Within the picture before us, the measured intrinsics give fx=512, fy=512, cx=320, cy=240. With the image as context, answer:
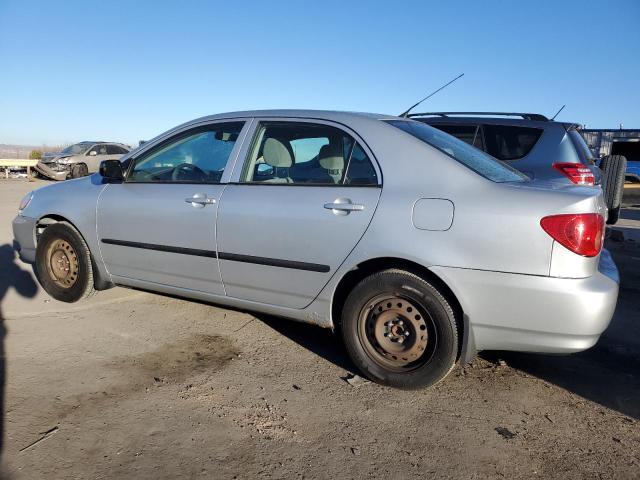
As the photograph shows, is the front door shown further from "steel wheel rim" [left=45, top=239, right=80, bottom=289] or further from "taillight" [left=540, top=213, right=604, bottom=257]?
"taillight" [left=540, top=213, right=604, bottom=257]

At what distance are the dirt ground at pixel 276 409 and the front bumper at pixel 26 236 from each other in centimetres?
76

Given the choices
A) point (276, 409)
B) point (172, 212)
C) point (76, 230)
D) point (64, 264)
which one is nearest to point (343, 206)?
point (276, 409)

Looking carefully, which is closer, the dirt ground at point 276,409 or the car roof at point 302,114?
the dirt ground at point 276,409

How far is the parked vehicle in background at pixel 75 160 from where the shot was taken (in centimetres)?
2006

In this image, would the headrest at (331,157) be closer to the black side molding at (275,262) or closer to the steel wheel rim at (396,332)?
the black side molding at (275,262)

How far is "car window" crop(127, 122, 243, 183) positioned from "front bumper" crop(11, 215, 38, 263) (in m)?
1.15

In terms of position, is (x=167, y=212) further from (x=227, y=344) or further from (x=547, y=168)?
A: (x=547, y=168)

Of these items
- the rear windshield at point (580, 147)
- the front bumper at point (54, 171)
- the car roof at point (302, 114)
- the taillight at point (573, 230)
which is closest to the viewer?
the taillight at point (573, 230)

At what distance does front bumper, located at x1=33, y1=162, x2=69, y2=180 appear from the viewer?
65.4 ft

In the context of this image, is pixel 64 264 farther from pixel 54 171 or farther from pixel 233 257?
pixel 54 171

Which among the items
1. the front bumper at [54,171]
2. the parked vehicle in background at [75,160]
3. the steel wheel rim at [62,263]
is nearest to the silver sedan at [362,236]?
the steel wheel rim at [62,263]

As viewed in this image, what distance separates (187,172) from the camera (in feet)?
12.8

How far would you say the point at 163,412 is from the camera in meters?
2.73

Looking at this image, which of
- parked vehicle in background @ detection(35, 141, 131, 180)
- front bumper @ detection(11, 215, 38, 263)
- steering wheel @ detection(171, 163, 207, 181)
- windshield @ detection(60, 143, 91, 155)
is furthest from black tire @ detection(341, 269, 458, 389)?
windshield @ detection(60, 143, 91, 155)
